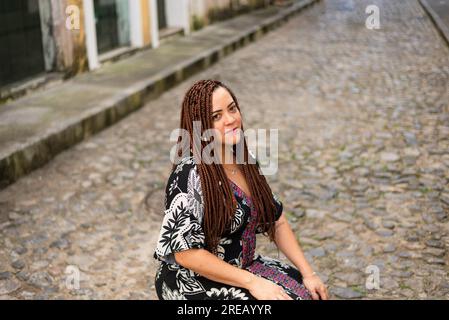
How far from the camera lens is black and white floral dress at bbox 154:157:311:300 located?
255cm

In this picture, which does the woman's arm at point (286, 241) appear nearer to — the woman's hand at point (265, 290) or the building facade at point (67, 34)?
the woman's hand at point (265, 290)

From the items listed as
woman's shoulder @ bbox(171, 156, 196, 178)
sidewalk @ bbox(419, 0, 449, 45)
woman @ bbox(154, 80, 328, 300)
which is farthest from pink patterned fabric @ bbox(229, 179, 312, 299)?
sidewalk @ bbox(419, 0, 449, 45)

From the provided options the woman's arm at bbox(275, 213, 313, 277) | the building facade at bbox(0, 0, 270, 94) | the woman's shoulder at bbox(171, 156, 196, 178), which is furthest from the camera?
the building facade at bbox(0, 0, 270, 94)

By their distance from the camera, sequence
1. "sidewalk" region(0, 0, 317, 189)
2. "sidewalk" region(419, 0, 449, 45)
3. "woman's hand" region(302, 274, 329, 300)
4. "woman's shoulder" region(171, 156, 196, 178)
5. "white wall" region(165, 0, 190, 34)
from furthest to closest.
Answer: "sidewalk" region(419, 0, 449, 45) → "white wall" region(165, 0, 190, 34) → "sidewalk" region(0, 0, 317, 189) → "woman's hand" region(302, 274, 329, 300) → "woman's shoulder" region(171, 156, 196, 178)

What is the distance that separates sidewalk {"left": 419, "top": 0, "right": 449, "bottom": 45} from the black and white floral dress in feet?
40.2

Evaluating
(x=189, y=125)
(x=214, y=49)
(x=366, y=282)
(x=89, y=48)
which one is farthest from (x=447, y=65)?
(x=189, y=125)

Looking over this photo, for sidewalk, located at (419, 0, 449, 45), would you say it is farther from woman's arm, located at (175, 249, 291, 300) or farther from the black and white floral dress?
woman's arm, located at (175, 249, 291, 300)

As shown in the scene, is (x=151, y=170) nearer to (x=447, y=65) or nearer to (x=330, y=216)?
(x=330, y=216)

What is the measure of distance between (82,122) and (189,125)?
500 cm

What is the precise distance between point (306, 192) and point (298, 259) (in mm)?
2916

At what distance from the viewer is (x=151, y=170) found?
641cm

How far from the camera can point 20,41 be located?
29.1ft

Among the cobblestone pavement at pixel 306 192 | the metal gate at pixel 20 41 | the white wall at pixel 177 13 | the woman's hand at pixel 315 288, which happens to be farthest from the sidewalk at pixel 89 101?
the woman's hand at pixel 315 288

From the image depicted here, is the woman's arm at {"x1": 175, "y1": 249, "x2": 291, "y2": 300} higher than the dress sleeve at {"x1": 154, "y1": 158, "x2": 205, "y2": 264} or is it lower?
lower
